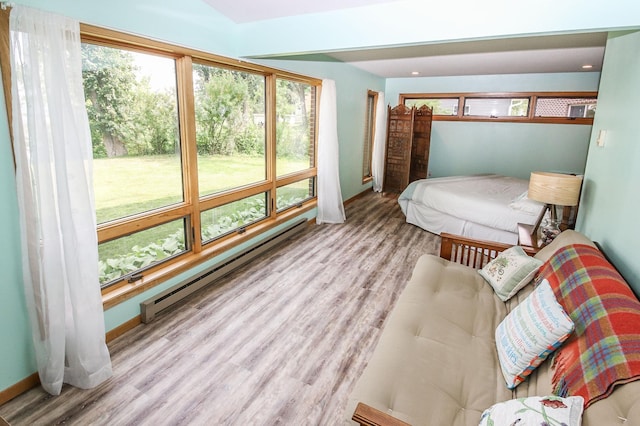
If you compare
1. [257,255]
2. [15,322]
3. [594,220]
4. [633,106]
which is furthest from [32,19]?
[594,220]

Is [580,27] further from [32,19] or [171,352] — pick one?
[171,352]

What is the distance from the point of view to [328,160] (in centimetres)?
479

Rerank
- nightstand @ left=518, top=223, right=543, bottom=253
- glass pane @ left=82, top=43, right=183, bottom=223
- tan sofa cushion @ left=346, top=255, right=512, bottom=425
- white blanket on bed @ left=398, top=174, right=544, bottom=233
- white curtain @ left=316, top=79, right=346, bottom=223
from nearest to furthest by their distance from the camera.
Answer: tan sofa cushion @ left=346, top=255, right=512, bottom=425, glass pane @ left=82, top=43, right=183, bottom=223, nightstand @ left=518, top=223, right=543, bottom=253, white blanket on bed @ left=398, top=174, right=544, bottom=233, white curtain @ left=316, top=79, right=346, bottom=223

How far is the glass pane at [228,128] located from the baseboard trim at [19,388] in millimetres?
1748

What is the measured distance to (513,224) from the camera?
389 cm

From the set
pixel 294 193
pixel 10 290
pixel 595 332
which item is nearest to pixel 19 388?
pixel 10 290

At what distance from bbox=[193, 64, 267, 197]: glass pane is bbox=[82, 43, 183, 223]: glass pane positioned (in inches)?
11.6

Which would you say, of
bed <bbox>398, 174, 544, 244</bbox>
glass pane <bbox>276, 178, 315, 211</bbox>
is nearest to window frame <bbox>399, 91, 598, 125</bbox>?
bed <bbox>398, 174, 544, 244</bbox>

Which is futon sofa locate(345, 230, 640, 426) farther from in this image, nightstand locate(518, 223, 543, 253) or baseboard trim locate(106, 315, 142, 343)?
baseboard trim locate(106, 315, 142, 343)

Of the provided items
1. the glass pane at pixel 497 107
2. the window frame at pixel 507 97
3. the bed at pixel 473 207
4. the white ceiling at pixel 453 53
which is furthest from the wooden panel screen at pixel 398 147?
the bed at pixel 473 207

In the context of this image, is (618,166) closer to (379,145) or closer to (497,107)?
(497,107)

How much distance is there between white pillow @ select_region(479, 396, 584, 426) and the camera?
1.09 m

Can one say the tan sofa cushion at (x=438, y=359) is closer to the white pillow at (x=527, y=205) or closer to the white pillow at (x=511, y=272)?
the white pillow at (x=511, y=272)

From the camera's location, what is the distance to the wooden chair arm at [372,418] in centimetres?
117
